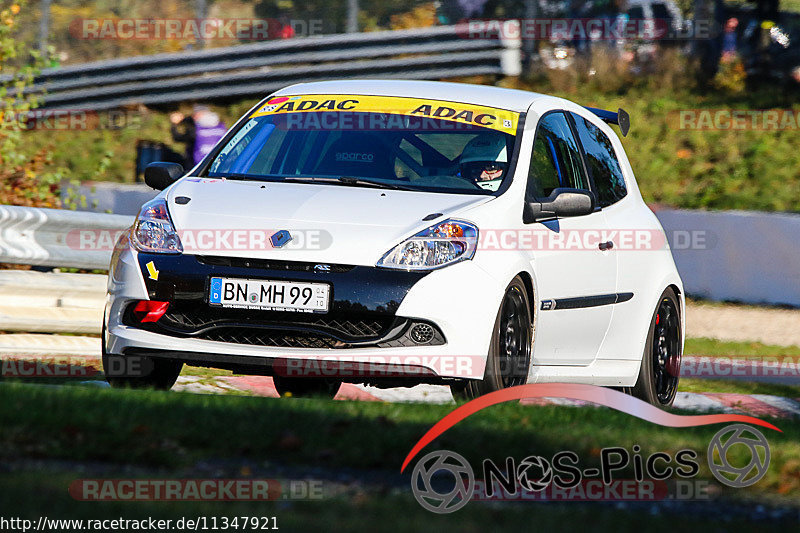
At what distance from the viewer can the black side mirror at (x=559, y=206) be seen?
6.59 metres

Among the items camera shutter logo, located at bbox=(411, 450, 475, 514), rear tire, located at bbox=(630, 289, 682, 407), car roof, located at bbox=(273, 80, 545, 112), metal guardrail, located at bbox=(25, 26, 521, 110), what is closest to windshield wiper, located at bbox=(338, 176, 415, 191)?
car roof, located at bbox=(273, 80, 545, 112)

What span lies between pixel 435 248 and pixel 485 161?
1004 mm

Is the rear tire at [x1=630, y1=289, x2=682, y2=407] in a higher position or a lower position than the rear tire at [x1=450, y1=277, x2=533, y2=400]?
lower

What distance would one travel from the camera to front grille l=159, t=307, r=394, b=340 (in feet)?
19.2

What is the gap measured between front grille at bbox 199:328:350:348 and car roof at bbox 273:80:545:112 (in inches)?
77.3

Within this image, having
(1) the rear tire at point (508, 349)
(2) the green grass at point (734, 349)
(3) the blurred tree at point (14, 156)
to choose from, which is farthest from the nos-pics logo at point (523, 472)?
(3) the blurred tree at point (14, 156)

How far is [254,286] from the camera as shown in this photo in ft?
19.4

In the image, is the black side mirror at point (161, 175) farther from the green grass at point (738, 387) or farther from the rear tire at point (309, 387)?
the green grass at point (738, 387)

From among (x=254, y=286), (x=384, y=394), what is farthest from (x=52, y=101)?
(x=254, y=286)

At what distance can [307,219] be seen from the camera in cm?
607

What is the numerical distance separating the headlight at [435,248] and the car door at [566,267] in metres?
0.51

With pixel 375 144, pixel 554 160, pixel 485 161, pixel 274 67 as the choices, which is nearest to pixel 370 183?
pixel 375 144

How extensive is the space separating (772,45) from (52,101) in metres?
9.90

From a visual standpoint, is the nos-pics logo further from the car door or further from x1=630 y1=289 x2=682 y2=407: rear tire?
x1=630 y1=289 x2=682 y2=407: rear tire
